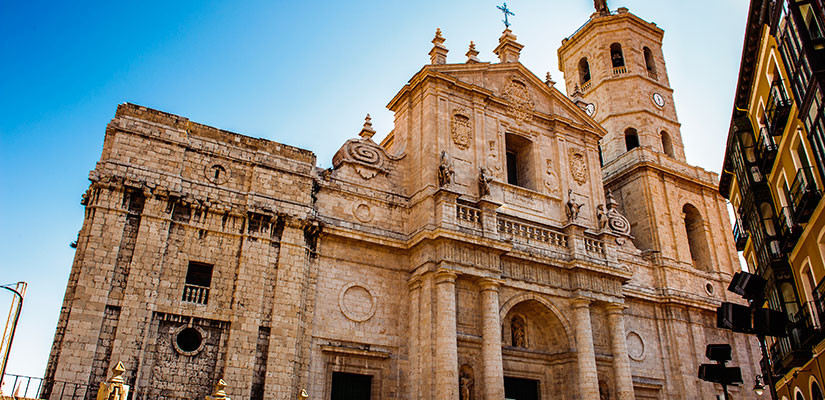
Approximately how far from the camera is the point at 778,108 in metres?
14.4

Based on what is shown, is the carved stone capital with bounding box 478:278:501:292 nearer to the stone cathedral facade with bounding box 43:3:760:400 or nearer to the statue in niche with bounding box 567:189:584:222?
the stone cathedral facade with bounding box 43:3:760:400

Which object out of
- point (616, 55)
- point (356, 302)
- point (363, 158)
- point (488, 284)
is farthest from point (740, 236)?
point (356, 302)

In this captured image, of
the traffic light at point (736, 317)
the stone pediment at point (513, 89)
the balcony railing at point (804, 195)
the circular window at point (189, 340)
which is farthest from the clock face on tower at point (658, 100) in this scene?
the circular window at point (189, 340)

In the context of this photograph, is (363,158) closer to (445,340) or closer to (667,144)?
(445,340)

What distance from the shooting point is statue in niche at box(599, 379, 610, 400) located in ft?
65.6

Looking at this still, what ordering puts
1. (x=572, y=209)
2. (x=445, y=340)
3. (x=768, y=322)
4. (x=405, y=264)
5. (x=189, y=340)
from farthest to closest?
(x=572, y=209), (x=405, y=264), (x=445, y=340), (x=189, y=340), (x=768, y=322)

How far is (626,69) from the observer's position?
30.4 meters

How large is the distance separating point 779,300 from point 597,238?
269 inches

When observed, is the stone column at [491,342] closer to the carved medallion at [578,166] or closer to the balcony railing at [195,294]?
the carved medallion at [578,166]

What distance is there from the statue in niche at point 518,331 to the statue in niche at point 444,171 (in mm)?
4979

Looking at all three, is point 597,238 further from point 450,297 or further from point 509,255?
point 450,297

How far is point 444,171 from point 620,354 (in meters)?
8.04

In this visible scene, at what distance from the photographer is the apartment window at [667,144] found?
29.2 m

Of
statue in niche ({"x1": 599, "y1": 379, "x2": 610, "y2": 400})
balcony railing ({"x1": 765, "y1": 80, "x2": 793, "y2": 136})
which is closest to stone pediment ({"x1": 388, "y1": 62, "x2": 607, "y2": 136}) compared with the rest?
balcony railing ({"x1": 765, "y1": 80, "x2": 793, "y2": 136})
